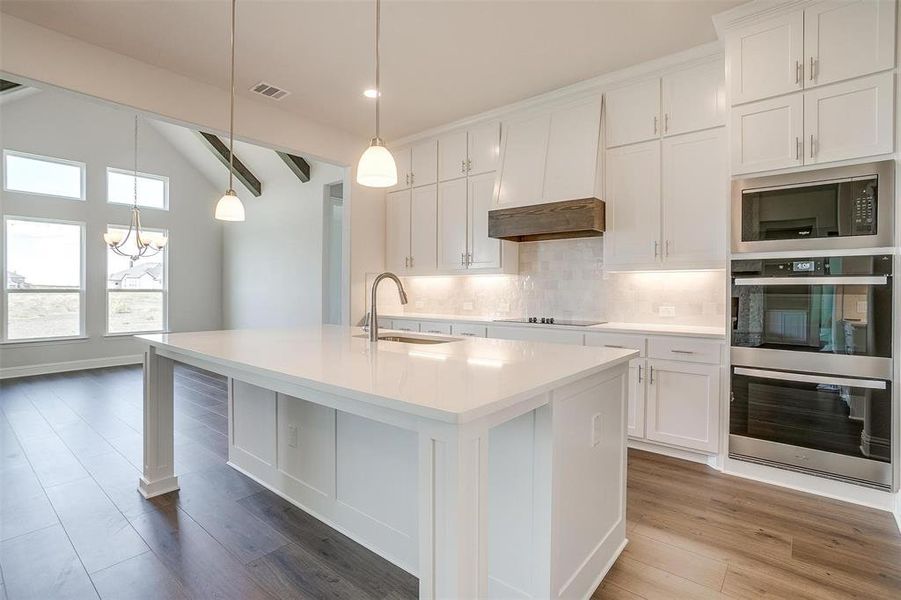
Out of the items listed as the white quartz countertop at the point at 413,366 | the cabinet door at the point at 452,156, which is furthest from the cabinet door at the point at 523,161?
the white quartz countertop at the point at 413,366

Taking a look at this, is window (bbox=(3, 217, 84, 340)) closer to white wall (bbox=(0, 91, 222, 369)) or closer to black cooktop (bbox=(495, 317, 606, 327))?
white wall (bbox=(0, 91, 222, 369))

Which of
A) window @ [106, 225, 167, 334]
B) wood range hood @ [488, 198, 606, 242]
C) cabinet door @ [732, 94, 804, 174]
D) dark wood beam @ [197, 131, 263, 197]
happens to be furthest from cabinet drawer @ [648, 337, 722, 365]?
window @ [106, 225, 167, 334]

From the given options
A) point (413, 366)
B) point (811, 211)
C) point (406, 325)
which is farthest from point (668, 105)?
point (406, 325)

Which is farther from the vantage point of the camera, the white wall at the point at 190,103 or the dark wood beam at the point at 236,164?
the dark wood beam at the point at 236,164

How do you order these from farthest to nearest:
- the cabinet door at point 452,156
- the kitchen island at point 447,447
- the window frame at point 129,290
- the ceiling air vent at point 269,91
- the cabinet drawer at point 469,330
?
the window frame at point 129,290 < the cabinet door at point 452,156 < the cabinet drawer at point 469,330 < the ceiling air vent at point 269,91 < the kitchen island at point 447,447

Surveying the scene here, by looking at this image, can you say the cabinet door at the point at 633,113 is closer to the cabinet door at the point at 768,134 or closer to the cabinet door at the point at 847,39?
the cabinet door at the point at 768,134

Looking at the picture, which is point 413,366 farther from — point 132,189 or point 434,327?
point 132,189

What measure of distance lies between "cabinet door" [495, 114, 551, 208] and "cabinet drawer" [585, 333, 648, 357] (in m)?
1.27

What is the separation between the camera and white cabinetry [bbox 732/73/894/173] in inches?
90.9

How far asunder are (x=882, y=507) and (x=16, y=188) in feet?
29.5

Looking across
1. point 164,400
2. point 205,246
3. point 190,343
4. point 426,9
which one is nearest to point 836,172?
point 426,9

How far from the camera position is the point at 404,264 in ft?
16.4

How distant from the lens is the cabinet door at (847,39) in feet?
7.50

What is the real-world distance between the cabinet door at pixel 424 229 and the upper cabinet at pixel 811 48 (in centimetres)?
279
